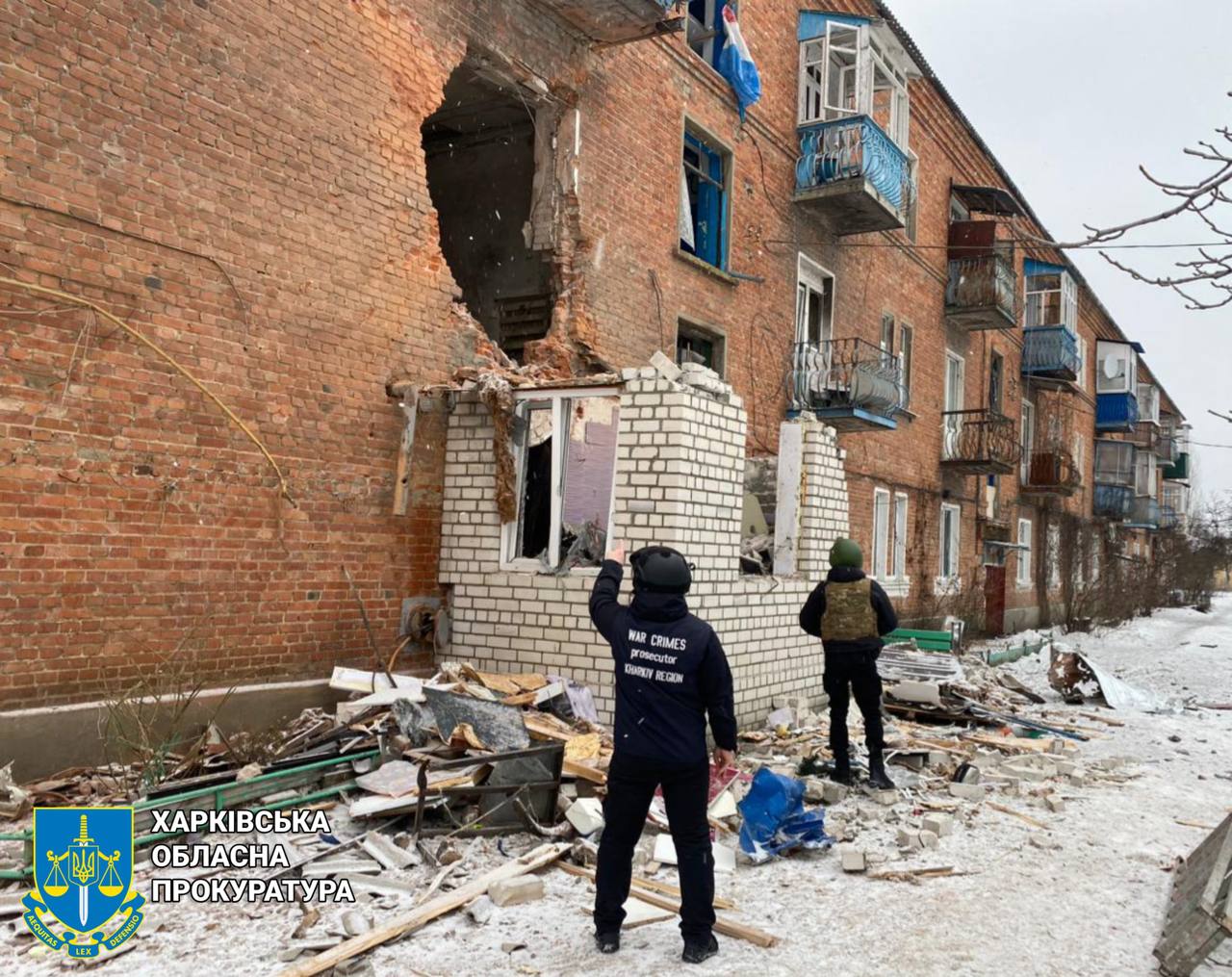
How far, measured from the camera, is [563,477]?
7840 millimetres

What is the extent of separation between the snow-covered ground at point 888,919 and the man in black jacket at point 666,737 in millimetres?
220

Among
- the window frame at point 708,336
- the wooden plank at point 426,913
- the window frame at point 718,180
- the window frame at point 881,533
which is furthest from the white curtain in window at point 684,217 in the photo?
the wooden plank at point 426,913

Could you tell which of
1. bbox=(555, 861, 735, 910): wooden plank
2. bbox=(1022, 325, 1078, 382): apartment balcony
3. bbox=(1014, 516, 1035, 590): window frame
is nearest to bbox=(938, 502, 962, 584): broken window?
bbox=(1014, 516, 1035, 590): window frame

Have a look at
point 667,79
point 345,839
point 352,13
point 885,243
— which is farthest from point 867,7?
point 345,839

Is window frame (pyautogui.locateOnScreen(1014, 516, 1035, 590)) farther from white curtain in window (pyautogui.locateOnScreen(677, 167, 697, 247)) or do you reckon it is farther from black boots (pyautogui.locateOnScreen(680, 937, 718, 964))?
black boots (pyautogui.locateOnScreen(680, 937, 718, 964))

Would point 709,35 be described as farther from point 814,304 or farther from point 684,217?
point 814,304

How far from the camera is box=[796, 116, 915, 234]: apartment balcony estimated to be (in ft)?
43.4

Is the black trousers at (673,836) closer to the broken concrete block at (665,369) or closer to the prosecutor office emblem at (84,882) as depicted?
the prosecutor office emblem at (84,882)

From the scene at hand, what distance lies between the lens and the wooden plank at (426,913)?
358cm

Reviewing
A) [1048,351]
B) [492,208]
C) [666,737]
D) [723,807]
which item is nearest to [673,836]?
[666,737]

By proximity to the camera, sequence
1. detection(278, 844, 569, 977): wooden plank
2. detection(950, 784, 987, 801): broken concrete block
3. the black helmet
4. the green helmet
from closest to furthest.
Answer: detection(278, 844, 569, 977): wooden plank, the black helmet, detection(950, 784, 987, 801): broken concrete block, the green helmet

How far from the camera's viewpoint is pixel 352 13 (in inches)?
289

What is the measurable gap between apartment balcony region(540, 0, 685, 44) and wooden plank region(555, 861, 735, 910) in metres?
7.93

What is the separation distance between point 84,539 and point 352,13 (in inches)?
177
